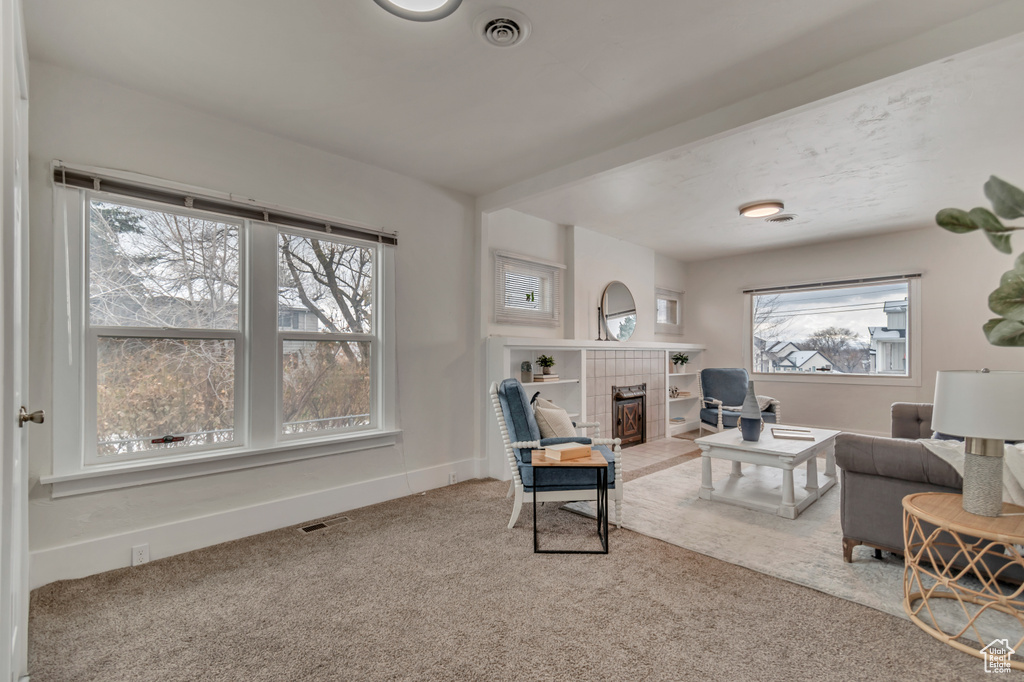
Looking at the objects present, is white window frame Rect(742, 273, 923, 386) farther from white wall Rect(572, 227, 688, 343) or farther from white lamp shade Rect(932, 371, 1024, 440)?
white lamp shade Rect(932, 371, 1024, 440)

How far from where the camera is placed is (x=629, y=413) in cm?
575

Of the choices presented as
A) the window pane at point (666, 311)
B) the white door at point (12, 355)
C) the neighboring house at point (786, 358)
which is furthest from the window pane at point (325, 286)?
the neighboring house at point (786, 358)

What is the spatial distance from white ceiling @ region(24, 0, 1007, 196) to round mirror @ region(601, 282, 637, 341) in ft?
7.81

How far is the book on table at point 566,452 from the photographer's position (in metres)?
2.82

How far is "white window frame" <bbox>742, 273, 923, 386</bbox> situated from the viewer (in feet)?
17.9

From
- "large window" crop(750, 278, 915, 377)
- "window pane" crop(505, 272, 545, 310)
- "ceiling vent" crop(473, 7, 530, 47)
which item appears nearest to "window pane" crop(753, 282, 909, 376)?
"large window" crop(750, 278, 915, 377)

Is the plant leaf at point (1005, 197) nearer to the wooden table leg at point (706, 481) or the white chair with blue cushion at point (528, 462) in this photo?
the white chair with blue cushion at point (528, 462)

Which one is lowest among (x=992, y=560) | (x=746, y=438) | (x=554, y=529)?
(x=554, y=529)

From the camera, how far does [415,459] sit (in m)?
3.96

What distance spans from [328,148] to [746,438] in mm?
3754

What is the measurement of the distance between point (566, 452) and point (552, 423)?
51cm

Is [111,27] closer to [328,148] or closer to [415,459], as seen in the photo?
[328,148]

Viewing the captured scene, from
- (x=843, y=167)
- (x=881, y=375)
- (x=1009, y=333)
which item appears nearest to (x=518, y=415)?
(x=1009, y=333)

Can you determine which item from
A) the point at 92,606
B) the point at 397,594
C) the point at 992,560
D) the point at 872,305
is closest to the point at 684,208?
the point at 872,305
